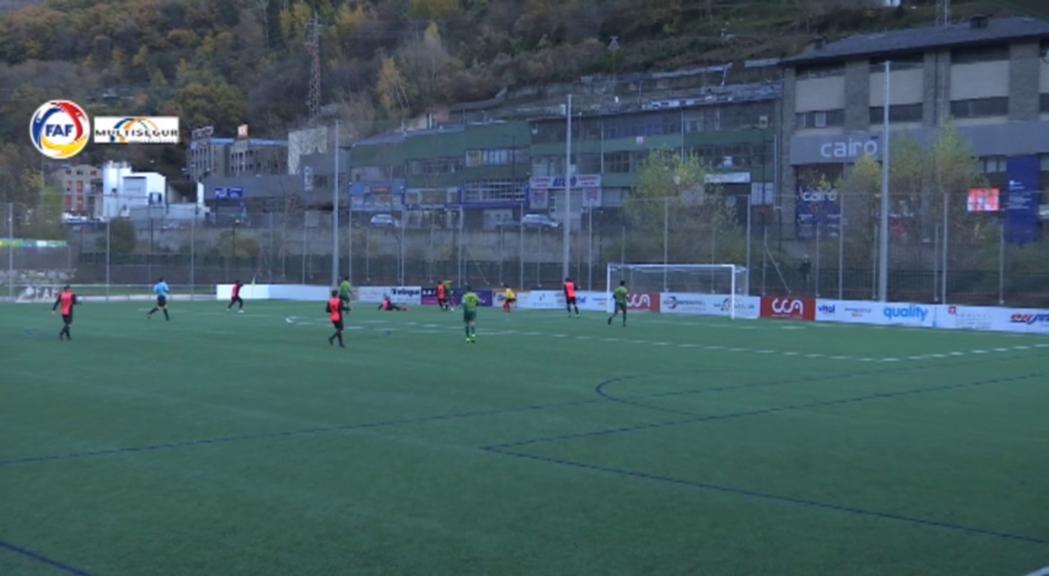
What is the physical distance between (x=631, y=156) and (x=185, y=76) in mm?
78004

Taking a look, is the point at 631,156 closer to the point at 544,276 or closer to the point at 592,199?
the point at 592,199

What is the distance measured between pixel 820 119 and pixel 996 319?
1456 inches

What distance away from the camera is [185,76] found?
483 ft

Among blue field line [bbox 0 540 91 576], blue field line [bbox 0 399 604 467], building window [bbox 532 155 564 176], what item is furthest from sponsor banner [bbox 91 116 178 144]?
blue field line [bbox 0 540 91 576]

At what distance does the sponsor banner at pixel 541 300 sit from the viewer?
183 ft

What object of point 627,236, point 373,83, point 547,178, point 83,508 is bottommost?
point 83,508

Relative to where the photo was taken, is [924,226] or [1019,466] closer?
[1019,466]

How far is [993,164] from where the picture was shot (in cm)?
6738

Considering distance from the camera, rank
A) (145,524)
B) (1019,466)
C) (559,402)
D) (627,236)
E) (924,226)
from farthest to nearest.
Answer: (627,236)
(924,226)
(559,402)
(1019,466)
(145,524)

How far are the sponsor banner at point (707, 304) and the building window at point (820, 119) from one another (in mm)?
27883

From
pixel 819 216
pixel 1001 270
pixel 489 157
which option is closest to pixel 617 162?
pixel 489 157

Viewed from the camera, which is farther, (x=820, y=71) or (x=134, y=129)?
(x=134, y=129)

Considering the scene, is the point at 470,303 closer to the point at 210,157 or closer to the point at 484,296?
the point at 484,296

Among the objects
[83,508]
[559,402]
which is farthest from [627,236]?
[83,508]
